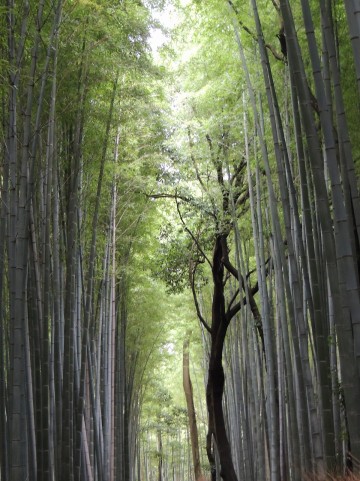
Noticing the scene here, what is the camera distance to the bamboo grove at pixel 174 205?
2578 mm

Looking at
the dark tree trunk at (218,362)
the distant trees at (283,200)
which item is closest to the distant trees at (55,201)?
the distant trees at (283,200)

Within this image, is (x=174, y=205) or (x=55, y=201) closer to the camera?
(x=55, y=201)

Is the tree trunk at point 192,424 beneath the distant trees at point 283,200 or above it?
beneath

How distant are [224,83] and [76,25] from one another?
1.94 meters

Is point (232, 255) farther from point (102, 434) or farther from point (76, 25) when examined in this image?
point (76, 25)

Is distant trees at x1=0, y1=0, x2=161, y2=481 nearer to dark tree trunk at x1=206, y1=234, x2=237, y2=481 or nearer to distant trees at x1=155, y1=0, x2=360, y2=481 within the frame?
distant trees at x1=155, y1=0, x2=360, y2=481

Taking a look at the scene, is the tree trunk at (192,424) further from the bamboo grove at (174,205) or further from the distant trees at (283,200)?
the bamboo grove at (174,205)

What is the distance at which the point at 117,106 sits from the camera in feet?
16.9

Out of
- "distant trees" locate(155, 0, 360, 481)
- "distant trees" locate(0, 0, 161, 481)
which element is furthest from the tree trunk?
"distant trees" locate(0, 0, 161, 481)

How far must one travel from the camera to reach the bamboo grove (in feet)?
8.46

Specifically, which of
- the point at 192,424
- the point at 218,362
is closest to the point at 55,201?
the point at 218,362

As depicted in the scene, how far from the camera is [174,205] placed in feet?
25.1

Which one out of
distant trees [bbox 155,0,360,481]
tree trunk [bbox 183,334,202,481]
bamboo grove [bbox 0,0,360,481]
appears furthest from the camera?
tree trunk [bbox 183,334,202,481]

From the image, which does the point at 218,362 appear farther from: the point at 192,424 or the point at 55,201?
the point at 192,424
